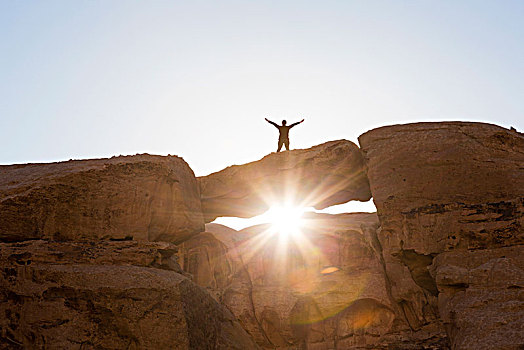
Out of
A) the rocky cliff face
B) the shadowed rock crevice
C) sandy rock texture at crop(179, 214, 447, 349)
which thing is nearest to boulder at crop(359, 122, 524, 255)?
the shadowed rock crevice

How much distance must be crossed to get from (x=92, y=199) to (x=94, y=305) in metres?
2.71

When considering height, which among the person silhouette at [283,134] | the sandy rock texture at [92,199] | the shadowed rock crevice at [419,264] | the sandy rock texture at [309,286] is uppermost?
the person silhouette at [283,134]

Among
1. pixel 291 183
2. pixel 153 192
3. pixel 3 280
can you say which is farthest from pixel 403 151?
pixel 3 280

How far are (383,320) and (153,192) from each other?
9986mm

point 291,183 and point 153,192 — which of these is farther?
point 291,183

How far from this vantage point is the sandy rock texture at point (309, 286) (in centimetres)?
1596

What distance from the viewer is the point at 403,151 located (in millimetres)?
9289

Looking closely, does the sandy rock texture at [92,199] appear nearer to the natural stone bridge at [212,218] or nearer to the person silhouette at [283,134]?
the natural stone bridge at [212,218]

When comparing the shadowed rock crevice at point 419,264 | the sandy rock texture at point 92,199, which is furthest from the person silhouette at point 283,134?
the shadowed rock crevice at point 419,264

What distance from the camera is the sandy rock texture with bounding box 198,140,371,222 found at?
39.5 feet

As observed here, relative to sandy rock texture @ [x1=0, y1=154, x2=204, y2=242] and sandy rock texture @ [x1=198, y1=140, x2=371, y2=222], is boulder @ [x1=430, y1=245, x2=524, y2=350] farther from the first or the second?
sandy rock texture @ [x1=0, y1=154, x2=204, y2=242]

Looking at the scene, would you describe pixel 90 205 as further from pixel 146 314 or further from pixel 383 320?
pixel 383 320

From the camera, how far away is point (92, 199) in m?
9.02

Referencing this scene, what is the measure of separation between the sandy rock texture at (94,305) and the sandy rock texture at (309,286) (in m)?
8.07
